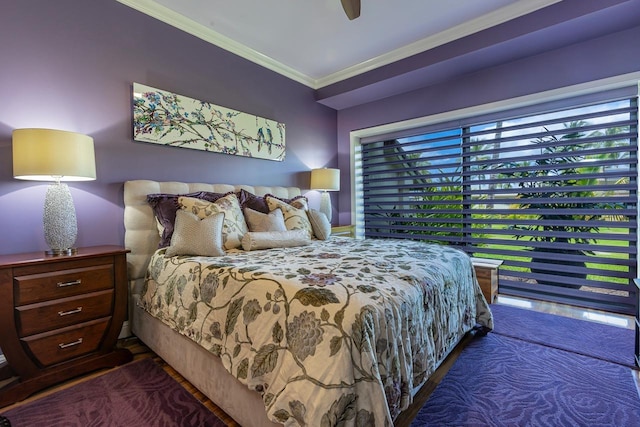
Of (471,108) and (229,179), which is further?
(471,108)

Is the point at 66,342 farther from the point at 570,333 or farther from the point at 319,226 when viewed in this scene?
the point at 570,333

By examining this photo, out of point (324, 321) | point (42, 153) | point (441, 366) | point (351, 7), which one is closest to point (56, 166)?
point (42, 153)

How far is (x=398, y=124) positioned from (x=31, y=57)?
3556 millimetres

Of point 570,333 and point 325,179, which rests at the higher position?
point 325,179

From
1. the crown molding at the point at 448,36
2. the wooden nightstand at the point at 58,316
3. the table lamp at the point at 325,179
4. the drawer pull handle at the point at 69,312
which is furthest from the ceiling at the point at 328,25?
the drawer pull handle at the point at 69,312

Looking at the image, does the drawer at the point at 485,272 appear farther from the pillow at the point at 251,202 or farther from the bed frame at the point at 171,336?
the bed frame at the point at 171,336

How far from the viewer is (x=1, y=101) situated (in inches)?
72.3

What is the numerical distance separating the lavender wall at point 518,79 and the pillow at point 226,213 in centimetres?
260

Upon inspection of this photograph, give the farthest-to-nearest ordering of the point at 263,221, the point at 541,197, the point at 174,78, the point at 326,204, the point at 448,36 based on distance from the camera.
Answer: the point at 326,204 < the point at 541,197 < the point at 448,36 < the point at 174,78 < the point at 263,221

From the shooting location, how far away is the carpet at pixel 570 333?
2.01m

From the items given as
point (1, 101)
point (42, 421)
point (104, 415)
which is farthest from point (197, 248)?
point (1, 101)

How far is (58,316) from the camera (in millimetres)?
1672

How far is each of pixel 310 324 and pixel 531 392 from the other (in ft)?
4.74

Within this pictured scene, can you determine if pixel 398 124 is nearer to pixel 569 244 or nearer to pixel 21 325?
pixel 569 244
